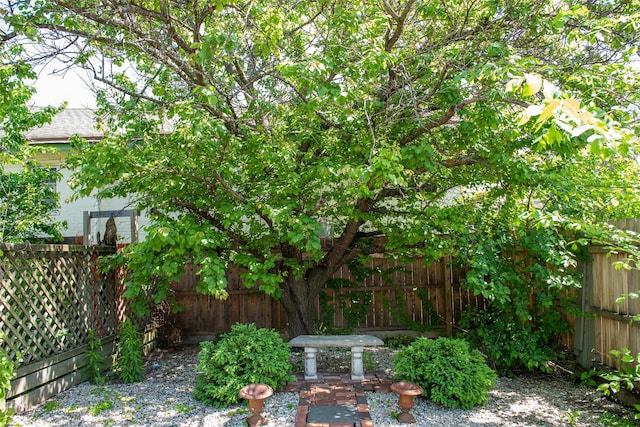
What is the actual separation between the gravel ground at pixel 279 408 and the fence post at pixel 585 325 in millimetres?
353

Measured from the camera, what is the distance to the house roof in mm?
10570

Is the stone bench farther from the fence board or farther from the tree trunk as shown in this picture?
the fence board

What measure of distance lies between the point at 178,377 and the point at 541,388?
165 inches

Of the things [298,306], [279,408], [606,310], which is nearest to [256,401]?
[279,408]

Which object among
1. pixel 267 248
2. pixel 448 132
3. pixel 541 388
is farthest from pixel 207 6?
pixel 541 388

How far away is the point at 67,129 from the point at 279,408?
31.9ft

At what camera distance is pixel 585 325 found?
576 centimetres

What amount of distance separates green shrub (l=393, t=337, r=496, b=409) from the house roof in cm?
787

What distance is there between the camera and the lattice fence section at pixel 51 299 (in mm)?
4672

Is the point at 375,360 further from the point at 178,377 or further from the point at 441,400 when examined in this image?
the point at 178,377

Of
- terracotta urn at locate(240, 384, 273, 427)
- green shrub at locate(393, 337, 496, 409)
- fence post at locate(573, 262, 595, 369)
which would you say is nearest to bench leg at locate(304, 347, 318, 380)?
green shrub at locate(393, 337, 496, 409)

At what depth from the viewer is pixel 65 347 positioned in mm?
5422

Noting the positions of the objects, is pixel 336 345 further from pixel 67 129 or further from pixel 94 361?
pixel 67 129

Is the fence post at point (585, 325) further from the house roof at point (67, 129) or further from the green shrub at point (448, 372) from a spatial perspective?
the house roof at point (67, 129)
